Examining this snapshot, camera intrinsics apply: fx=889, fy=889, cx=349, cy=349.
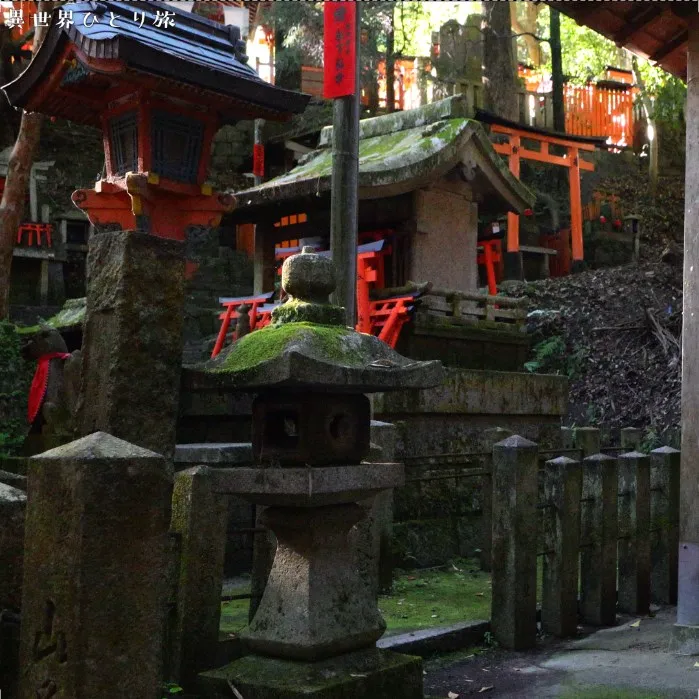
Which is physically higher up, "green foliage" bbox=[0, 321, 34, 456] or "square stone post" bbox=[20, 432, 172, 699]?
"green foliage" bbox=[0, 321, 34, 456]

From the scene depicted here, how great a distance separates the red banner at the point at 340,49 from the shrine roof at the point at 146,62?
2760 millimetres

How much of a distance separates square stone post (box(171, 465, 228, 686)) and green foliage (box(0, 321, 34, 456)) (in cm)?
→ 865

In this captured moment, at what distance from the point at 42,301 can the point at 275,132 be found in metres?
9.20

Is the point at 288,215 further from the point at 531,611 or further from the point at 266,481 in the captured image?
the point at 266,481

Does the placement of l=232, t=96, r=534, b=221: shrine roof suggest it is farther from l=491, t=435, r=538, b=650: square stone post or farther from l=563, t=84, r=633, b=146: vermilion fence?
l=563, t=84, r=633, b=146: vermilion fence

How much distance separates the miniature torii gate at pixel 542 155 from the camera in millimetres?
21219

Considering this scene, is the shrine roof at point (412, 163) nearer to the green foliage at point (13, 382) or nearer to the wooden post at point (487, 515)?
the green foliage at point (13, 382)

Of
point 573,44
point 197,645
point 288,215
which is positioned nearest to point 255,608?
point 197,645

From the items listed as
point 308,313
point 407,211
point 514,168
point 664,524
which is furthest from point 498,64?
point 308,313

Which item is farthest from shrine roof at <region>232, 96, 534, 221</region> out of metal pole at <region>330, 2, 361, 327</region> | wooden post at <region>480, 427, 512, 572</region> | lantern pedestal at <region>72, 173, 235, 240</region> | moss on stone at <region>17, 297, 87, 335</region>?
wooden post at <region>480, 427, 512, 572</region>

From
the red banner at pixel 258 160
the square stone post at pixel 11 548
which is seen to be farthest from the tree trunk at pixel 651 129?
the square stone post at pixel 11 548

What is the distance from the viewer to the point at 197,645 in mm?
4492

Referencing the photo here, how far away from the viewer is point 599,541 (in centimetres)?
732

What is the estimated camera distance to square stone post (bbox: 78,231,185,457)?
14.5ft
